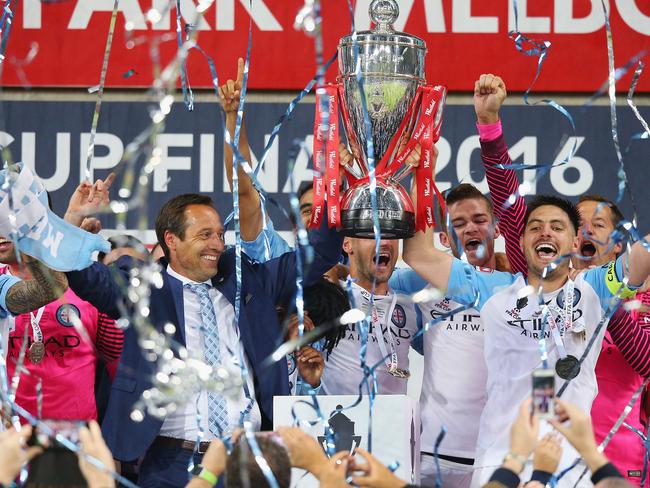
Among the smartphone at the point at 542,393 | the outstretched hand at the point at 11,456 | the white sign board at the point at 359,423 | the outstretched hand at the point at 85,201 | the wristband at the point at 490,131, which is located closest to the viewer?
the outstretched hand at the point at 11,456

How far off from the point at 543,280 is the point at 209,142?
5.88 ft

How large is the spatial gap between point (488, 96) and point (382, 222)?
62cm

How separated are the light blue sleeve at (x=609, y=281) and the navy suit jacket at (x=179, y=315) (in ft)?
2.35

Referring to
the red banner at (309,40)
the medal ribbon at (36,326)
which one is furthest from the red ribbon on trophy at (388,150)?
the red banner at (309,40)

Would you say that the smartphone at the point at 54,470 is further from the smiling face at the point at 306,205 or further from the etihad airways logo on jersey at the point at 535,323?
the smiling face at the point at 306,205

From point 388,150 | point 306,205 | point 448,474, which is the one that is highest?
point 388,150

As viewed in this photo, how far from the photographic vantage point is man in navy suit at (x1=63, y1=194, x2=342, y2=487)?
10.1 feet

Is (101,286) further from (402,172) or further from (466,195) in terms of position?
(466,195)

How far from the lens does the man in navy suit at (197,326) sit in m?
3.08

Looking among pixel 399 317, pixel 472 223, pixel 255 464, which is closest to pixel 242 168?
pixel 399 317

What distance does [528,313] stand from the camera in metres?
3.30

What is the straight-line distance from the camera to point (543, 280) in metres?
3.33

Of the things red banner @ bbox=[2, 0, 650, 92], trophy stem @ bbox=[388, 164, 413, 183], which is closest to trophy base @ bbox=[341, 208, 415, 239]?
trophy stem @ bbox=[388, 164, 413, 183]

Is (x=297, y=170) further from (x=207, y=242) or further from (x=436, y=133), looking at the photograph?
(x=436, y=133)
